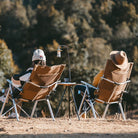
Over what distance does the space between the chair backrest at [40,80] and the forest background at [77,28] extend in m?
14.6

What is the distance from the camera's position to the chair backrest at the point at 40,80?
17.0 ft

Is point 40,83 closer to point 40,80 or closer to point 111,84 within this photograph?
point 40,80

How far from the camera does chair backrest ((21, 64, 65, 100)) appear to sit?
5.18 meters

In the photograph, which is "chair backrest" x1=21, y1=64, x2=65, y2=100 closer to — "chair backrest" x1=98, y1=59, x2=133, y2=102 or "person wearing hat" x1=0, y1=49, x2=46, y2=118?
"person wearing hat" x1=0, y1=49, x2=46, y2=118

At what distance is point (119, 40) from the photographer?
2941cm

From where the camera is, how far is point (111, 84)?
558cm

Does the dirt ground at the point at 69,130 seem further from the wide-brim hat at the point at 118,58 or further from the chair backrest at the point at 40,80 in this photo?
the wide-brim hat at the point at 118,58

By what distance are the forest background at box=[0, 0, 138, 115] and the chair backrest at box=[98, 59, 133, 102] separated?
47.5 feet

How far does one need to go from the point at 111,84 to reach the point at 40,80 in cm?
124

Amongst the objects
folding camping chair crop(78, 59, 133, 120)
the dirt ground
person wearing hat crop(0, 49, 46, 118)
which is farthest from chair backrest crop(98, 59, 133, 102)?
person wearing hat crop(0, 49, 46, 118)

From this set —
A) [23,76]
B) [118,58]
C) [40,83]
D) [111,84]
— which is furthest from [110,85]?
[23,76]

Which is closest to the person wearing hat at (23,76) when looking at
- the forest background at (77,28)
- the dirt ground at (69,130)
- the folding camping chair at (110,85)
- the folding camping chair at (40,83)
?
the folding camping chair at (40,83)

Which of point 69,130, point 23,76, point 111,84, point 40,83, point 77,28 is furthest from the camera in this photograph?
point 77,28

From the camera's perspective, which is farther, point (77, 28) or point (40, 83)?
point (77, 28)
